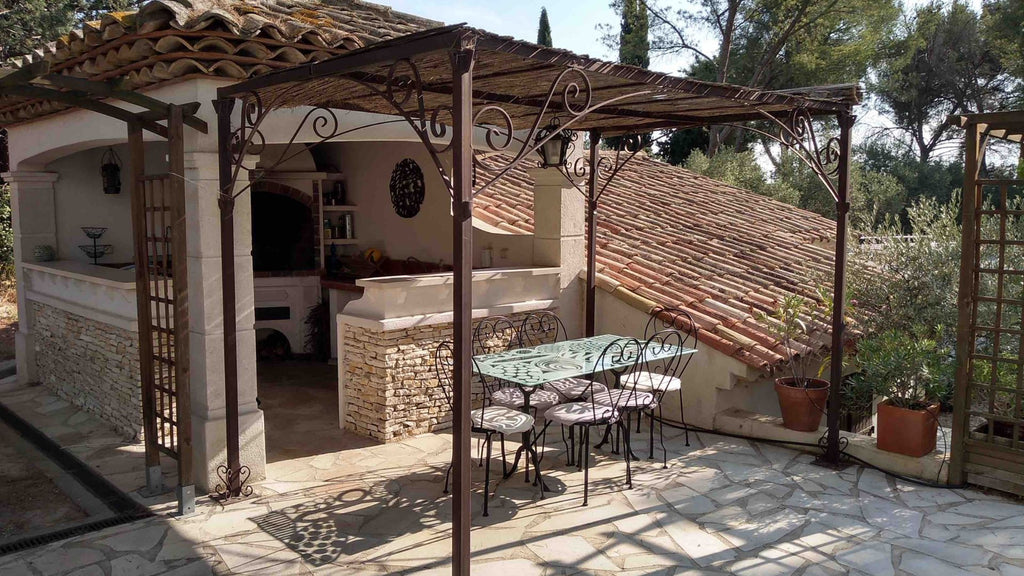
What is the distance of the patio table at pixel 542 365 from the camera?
5.36 m

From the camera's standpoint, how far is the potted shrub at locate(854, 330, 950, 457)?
5.72 metres

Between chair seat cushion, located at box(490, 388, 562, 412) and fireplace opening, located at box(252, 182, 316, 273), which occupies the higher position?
fireplace opening, located at box(252, 182, 316, 273)

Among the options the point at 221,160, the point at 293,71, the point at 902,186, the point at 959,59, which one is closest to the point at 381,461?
the point at 221,160

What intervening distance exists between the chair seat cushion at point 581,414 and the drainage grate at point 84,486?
2902 mm

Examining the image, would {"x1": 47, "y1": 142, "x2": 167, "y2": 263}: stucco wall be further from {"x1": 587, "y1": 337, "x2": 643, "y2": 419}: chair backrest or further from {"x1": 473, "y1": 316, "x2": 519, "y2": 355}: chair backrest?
{"x1": 587, "y1": 337, "x2": 643, "y2": 419}: chair backrest

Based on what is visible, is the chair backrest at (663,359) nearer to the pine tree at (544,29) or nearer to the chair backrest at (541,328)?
the chair backrest at (541,328)

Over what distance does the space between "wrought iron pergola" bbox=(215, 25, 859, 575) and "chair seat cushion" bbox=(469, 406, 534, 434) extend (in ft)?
4.91

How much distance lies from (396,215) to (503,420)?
5399 mm

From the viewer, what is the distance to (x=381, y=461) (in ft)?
20.3

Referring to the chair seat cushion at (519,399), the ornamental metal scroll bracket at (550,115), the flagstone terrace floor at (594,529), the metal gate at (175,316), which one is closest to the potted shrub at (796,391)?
the flagstone terrace floor at (594,529)

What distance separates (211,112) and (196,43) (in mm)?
480

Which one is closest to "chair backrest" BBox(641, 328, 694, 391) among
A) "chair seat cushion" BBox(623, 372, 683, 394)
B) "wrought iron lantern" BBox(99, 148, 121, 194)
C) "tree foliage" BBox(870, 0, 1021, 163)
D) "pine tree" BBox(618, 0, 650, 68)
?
"chair seat cushion" BBox(623, 372, 683, 394)

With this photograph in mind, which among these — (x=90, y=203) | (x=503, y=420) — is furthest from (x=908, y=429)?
(x=90, y=203)

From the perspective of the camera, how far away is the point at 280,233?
11.1 m
